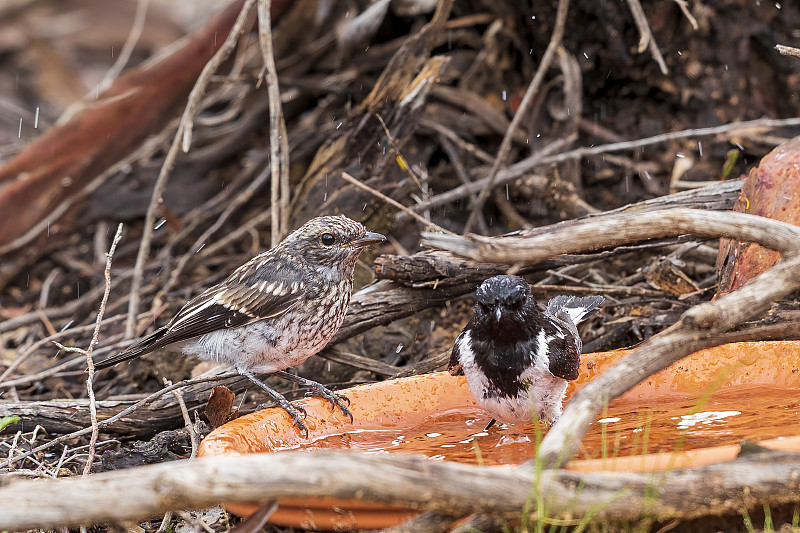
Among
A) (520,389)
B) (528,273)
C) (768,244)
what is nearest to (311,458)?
(520,389)

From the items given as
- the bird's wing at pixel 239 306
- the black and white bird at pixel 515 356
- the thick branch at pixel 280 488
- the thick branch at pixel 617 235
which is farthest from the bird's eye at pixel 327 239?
the thick branch at pixel 280 488

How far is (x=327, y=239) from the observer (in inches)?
194

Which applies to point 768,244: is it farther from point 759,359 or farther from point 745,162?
point 745,162

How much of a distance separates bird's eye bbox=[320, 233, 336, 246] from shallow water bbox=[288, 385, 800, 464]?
47.0 inches

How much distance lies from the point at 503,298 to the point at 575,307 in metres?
1.08

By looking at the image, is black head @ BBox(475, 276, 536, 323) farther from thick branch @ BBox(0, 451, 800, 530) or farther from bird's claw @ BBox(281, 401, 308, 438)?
thick branch @ BBox(0, 451, 800, 530)

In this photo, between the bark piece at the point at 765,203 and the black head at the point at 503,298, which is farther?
the bark piece at the point at 765,203

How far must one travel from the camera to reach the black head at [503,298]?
387 cm

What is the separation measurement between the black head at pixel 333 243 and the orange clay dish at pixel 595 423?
0.91 meters

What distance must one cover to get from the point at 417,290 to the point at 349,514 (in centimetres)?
237

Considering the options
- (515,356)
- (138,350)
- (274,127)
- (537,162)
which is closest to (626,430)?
(515,356)

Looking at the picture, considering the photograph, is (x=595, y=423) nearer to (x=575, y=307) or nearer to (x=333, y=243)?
(x=575, y=307)

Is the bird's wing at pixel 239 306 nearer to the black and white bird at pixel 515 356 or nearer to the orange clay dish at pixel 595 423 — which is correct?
the orange clay dish at pixel 595 423

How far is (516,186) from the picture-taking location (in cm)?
702
